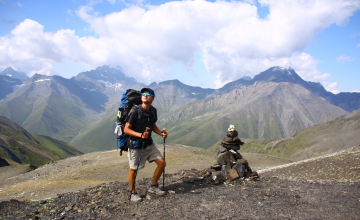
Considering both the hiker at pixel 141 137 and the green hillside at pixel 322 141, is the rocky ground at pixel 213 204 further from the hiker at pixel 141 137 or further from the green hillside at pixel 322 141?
the green hillside at pixel 322 141

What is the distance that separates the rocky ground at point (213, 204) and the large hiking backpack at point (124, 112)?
2269 mm

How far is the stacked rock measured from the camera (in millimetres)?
12867

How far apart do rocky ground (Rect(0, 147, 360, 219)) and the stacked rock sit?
79 cm

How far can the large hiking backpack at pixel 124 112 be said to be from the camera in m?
9.65

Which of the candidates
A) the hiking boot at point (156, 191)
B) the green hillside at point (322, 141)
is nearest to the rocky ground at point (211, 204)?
the hiking boot at point (156, 191)

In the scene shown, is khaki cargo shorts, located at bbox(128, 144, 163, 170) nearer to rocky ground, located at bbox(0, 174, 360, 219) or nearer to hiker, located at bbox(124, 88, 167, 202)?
hiker, located at bbox(124, 88, 167, 202)

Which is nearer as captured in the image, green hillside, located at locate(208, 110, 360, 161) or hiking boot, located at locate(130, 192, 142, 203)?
hiking boot, located at locate(130, 192, 142, 203)

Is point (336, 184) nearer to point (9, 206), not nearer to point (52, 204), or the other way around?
point (52, 204)

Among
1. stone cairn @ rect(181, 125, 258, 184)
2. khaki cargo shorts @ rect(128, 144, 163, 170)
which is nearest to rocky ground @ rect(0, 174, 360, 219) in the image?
stone cairn @ rect(181, 125, 258, 184)

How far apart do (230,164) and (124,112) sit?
759cm

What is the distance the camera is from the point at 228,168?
1349cm

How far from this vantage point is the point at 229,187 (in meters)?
11.7

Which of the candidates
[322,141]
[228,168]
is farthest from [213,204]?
[322,141]

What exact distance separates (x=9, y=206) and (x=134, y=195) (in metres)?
5.15
